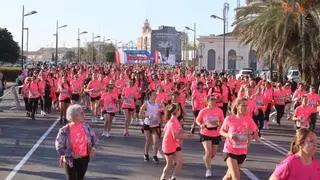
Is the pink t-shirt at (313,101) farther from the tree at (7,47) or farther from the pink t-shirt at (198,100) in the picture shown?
the tree at (7,47)

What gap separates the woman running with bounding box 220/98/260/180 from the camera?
8.53 meters

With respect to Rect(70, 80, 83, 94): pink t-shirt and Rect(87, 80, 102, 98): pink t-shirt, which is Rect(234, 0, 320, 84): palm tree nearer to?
Rect(87, 80, 102, 98): pink t-shirt

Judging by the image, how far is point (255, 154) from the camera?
1378 centimetres

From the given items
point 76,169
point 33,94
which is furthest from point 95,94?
point 76,169

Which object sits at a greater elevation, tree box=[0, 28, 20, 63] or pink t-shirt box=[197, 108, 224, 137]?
tree box=[0, 28, 20, 63]

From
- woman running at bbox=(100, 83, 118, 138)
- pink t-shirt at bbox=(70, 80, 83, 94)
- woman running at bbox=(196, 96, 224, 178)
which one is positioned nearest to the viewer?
woman running at bbox=(196, 96, 224, 178)

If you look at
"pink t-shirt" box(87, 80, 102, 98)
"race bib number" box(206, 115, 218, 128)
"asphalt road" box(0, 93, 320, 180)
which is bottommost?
"asphalt road" box(0, 93, 320, 180)

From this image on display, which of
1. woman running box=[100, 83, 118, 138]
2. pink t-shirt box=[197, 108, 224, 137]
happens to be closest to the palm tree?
woman running box=[100, 83, 118, 138]

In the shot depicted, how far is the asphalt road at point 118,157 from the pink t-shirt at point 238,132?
6.44 feet

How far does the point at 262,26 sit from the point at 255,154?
1680cm

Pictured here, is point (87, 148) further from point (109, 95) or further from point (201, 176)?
point (109, 95)

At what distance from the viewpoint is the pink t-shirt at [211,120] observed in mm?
10523

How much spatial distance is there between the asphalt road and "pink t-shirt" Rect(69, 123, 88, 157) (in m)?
3.06

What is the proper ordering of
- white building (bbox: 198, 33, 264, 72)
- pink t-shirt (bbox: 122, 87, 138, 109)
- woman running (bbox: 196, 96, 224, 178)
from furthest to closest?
white building (bbox: 198, 33, 264, 72) → pink t-shirt (bbox: 122, 87, 138, 109) → woman running (bbox: 196, 96, 224, 178)
